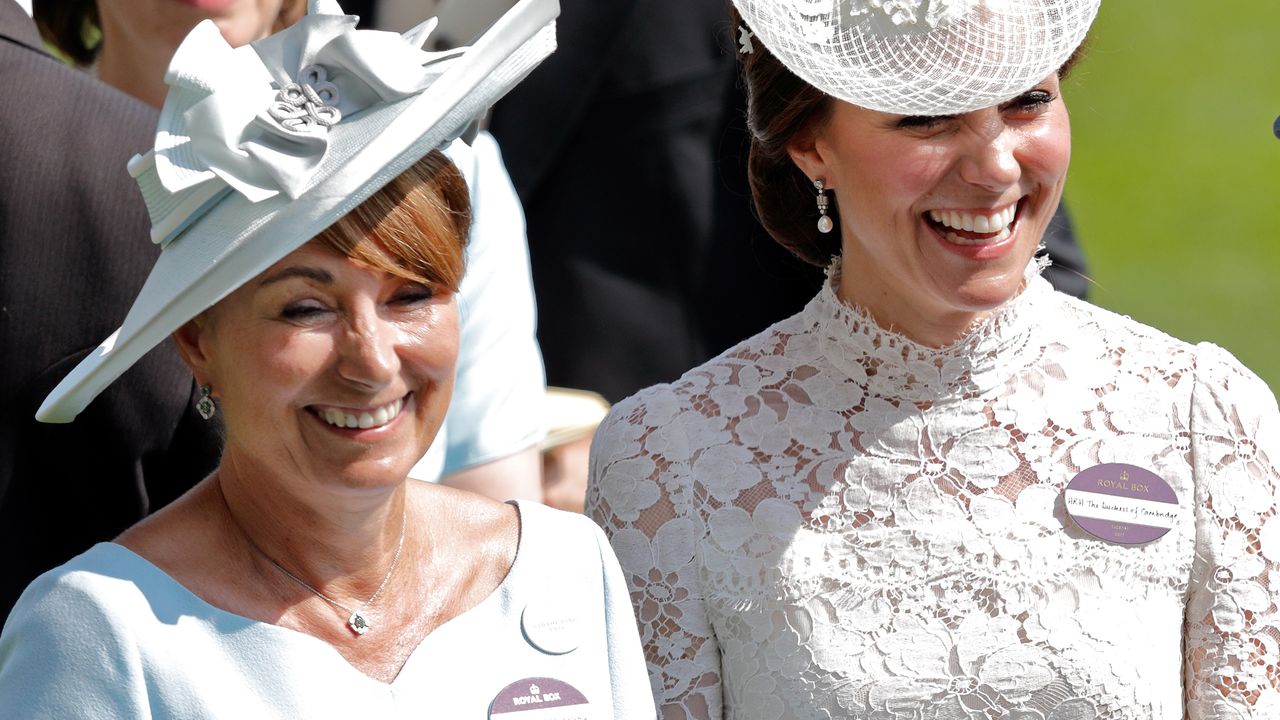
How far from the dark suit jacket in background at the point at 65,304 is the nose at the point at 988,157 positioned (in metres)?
1.37

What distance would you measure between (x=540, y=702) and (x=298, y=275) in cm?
74

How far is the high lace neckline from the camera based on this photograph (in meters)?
3.41

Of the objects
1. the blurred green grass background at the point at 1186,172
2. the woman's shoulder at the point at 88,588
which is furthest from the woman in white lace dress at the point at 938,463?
the blurred green grass background at the point at 1186,172

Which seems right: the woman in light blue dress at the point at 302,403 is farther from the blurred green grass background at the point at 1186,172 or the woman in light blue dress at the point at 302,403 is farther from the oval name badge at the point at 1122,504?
the blurred green grass background at the point at 1186,172

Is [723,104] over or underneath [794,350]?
over

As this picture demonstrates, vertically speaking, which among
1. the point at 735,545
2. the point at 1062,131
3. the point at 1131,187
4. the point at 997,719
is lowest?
the point at 997,719

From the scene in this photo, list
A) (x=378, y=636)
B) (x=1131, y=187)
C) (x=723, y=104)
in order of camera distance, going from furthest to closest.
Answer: (x=1131, y=187)
(x=723, y=104)
(x=378, y=636)

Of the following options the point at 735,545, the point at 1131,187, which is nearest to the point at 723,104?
the point at 735,545

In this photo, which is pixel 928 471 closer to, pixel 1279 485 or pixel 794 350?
pixel 794 350

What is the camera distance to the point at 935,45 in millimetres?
3105

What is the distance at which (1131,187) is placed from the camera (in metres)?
11.5

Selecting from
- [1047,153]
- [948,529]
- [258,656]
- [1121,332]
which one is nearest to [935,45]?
[1047,153]

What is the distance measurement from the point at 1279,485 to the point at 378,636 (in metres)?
1.59

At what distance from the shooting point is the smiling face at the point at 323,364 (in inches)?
106
